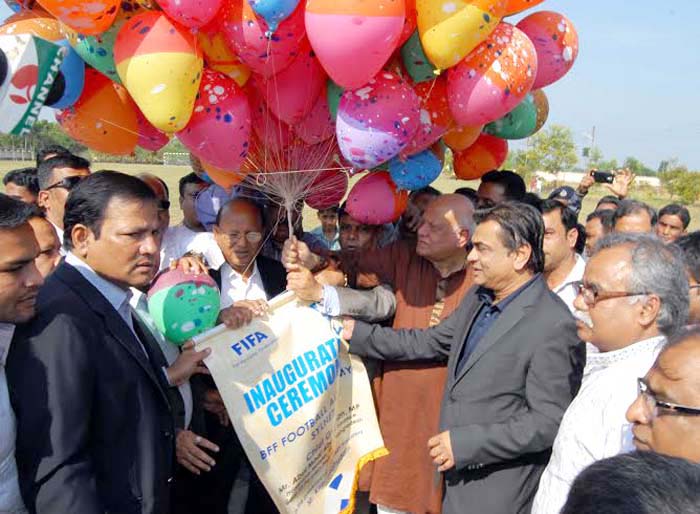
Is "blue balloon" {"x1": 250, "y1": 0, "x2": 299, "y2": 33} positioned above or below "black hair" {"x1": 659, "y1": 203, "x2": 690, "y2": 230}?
above

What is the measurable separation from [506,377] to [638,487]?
5.26 feet

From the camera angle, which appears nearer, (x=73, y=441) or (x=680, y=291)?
(x=73, y=441)

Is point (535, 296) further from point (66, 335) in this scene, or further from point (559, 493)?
point (66, 335)

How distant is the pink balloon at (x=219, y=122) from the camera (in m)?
2.44

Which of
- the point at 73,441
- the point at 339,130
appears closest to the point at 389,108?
the point at 339,130

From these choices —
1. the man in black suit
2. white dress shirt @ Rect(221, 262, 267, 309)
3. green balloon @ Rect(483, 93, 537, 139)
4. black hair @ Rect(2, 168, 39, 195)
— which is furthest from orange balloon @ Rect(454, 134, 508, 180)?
black hair @ Rect(2, 168, 39, 195)

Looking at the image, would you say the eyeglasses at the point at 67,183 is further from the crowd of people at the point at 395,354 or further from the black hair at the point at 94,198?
the black hair at the point at 94,198

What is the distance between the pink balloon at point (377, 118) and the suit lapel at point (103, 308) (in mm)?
1154

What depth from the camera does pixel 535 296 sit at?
248 centimetres

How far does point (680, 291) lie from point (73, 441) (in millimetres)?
1968

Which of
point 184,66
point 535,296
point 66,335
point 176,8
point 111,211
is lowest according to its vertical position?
point 535,296

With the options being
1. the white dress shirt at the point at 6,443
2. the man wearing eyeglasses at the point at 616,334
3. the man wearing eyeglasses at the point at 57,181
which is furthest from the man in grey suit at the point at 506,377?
the man wearing eyeglasses at the point at 57,181

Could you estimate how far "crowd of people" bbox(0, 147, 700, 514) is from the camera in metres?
1.66

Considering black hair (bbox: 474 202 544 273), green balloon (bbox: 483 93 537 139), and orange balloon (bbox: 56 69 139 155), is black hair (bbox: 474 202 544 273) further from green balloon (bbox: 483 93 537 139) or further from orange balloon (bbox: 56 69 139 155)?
orange balloon (bbox: 56 69 139 155)
